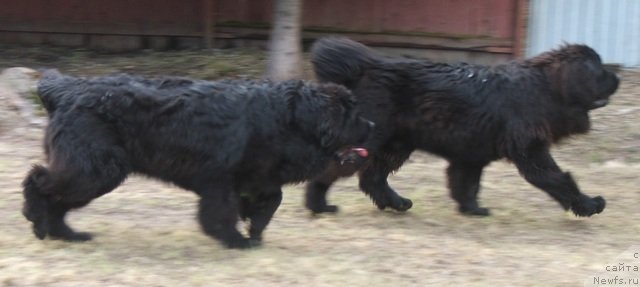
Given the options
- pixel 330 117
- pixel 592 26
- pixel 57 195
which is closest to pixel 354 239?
pixel 330 117

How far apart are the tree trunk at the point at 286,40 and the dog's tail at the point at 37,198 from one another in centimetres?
521

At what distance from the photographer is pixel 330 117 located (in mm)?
5961

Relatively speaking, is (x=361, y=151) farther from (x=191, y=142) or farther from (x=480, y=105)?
(x=480, y=105)

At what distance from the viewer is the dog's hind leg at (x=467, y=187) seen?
7.40m

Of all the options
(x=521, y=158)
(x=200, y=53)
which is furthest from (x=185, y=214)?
(x=200, y=53)

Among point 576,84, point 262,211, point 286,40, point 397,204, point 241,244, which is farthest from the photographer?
point 286,40

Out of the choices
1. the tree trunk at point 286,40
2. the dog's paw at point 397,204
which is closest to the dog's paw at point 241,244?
the dog's paw at point 397,204

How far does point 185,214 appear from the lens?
704cm

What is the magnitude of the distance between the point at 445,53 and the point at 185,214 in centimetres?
716

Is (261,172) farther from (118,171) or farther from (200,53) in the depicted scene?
(200,53)

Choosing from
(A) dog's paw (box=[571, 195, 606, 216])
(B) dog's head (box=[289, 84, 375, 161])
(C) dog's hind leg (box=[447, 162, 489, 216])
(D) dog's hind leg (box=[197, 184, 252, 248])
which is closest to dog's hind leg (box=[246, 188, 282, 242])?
(D) dog's hind leg (box=[197, 184, 252, 248])

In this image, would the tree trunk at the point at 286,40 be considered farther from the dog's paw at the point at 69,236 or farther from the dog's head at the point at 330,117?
the dog's paw at the point at 69,236

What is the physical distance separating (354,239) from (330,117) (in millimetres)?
998

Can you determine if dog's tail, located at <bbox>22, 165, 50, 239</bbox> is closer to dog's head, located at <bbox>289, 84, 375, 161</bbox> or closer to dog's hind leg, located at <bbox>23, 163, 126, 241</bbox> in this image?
dog's hind leg, located at <bbox>23, 163, 126, 241</bbox>
